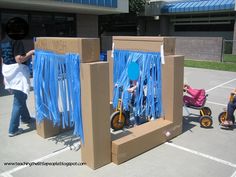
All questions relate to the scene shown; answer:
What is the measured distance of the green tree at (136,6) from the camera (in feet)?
69.0

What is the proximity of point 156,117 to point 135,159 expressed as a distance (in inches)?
45.0

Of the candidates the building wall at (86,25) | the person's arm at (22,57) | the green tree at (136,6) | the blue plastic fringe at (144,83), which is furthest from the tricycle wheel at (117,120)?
the green tree at (136,6)

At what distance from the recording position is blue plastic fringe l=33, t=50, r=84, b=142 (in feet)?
11.8

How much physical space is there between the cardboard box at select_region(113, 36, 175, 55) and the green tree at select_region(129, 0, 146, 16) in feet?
54.1

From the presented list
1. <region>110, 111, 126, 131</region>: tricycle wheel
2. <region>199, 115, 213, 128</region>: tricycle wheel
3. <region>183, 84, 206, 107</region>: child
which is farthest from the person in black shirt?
<region>199, 115, 213, 128</region>: tricycle wheel

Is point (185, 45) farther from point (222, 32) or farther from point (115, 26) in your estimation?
point (115, 26)

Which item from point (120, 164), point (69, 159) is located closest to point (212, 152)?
point (120, 164)

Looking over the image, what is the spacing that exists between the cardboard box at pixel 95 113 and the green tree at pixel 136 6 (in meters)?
18.4

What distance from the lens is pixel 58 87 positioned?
13.3ft

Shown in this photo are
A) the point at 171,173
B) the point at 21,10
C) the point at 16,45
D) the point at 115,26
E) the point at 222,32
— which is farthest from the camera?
the point at 115,26

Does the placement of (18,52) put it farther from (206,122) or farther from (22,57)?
(206,122)

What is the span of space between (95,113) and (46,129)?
1.59 meters

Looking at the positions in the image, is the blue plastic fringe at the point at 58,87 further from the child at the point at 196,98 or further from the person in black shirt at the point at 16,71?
the child at the point at 196,98

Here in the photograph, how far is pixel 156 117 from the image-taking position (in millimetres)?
4867
